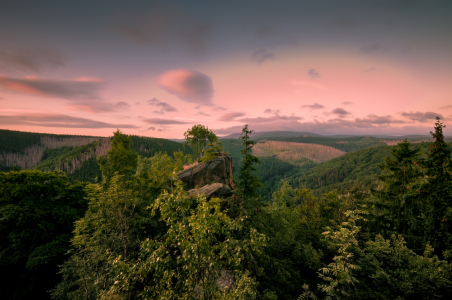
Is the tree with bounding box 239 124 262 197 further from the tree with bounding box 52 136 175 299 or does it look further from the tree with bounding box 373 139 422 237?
the tree with bounding box 373 139 422 237

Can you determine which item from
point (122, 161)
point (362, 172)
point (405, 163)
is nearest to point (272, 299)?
point (405, 163)

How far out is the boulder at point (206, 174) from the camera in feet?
81.6

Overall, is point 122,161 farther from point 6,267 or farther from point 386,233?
point 386,233

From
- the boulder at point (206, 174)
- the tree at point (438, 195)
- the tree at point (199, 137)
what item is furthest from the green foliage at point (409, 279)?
the tree at point (199, 137)

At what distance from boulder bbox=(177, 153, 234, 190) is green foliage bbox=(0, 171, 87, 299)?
714 inches

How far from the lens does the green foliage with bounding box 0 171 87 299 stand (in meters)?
21.3

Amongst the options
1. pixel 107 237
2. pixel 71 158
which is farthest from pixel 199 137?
pixel 71 158

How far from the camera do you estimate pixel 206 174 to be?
83.1 ft

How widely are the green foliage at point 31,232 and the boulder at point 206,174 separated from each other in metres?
18.1

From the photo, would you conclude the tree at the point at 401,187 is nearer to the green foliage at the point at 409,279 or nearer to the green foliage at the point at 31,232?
the green foliage at the point at 409,279

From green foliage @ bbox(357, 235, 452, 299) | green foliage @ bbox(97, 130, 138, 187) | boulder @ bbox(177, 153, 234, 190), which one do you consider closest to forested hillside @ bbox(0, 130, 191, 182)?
green foliage @ bbox(97, 130, 138, 187)

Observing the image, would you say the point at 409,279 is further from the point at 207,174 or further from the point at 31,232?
the point at 31,232

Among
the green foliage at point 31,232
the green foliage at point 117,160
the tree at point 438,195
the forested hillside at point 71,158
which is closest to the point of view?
the green foliage at point 31,232

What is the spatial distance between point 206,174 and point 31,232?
25.0 m
